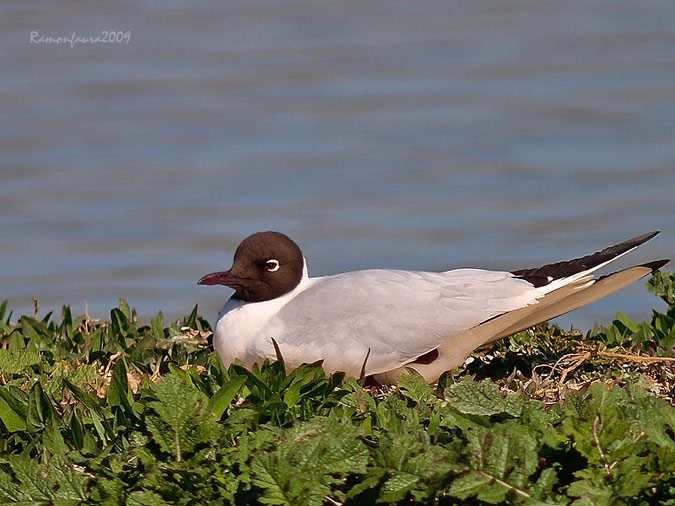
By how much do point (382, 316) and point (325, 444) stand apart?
1.95 metres

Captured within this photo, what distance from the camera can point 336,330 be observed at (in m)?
5.50

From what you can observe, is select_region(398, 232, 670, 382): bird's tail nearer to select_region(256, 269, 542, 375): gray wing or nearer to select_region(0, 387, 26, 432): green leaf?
select_region(256, 269, 542, 375): gray wing

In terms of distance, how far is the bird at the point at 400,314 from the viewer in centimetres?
548

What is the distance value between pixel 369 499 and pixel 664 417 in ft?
3.04

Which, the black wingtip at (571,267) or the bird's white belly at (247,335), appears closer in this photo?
the bird's white belly at (247,335)

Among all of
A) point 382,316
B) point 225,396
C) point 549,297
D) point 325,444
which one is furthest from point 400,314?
point 325,444

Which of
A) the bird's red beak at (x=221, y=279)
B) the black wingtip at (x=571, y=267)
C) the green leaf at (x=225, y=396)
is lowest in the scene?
the green leaf at (x=225, y=396)

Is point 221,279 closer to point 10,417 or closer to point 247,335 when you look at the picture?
point 247,335

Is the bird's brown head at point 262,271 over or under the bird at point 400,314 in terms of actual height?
over

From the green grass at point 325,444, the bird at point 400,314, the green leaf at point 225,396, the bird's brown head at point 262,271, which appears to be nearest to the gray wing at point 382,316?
the bird at point 400,314

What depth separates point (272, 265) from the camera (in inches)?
236

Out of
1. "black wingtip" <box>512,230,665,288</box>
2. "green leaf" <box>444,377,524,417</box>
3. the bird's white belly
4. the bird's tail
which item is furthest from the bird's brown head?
"green leaf" <box>444,377,524,417</box>

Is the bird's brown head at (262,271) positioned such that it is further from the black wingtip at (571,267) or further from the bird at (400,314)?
the black wingtip at (571,267)

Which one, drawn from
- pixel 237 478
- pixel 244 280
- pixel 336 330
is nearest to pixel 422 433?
pixel 237 478
